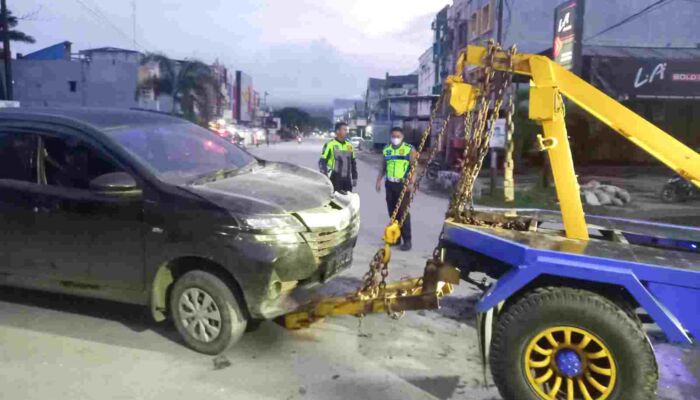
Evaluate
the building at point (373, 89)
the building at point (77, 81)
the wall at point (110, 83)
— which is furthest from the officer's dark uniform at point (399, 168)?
the building at point (373, 89)

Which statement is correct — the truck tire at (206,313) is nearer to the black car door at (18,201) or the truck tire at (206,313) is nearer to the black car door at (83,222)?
the black car door at (83,222)

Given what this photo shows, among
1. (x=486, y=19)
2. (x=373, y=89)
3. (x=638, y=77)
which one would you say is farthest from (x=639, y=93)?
(x=373, y=89)

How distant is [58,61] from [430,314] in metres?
57.1

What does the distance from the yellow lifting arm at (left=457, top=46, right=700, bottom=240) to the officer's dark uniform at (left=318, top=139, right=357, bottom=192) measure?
15.8 feet

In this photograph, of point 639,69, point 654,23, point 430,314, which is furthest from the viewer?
point 654,23

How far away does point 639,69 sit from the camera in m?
17.6

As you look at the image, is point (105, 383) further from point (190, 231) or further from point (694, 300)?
point (694, 300)

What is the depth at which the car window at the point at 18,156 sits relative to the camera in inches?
187

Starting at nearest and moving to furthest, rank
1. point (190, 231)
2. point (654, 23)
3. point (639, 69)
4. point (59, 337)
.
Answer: point (190, 231) < point (59, 337) < point (639, 69) < point (654, 23)

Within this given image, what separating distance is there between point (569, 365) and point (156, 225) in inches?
116

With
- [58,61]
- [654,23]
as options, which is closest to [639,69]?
[654,23]

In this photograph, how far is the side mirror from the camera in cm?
421

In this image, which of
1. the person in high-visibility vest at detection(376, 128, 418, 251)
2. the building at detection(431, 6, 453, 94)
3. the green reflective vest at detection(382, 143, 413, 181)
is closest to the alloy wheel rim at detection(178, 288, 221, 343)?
the person in high-visibility vest at detection(376, 128, 418, 251)

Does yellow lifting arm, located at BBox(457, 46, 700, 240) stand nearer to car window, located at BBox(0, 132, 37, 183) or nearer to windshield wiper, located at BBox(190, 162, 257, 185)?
windshield wiper, located at BBox(190, 162, 257, 185)
